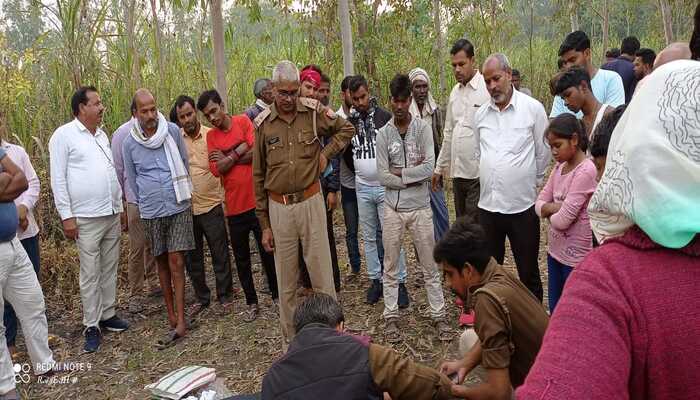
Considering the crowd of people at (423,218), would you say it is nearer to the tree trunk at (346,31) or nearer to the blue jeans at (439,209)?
the blue jeans at (439,209)

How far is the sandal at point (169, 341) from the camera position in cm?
412

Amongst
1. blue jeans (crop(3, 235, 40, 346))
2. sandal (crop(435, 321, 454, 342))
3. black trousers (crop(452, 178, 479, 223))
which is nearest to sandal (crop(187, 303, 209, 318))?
blue jeans (crop(3, 235, 40, 346))

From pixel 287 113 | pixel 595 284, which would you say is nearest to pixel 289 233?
pixel 287 113

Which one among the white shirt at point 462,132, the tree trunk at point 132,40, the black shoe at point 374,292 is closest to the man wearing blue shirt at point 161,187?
the black shoe at point 374,292

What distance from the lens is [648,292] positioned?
756mm

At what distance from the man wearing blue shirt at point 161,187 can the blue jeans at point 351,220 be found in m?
1.40

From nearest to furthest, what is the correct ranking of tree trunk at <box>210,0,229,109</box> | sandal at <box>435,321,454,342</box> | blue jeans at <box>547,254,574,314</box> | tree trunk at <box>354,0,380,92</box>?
1. blue jeans at <box>547,254,574,314</box>
2. sandal at <box>435,321,454,342</box>
3. tree trunk at <box>210,0,229,109</box>
4. tree trunk at <box>354,0,380,92</box>

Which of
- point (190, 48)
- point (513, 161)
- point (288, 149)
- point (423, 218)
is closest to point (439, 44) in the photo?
point (190, 48)

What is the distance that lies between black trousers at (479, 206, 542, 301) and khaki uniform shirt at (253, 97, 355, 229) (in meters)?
1.23

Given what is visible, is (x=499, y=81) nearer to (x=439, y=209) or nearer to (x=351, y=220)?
(x=439, y=209)

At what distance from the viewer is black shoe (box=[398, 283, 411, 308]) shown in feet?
14.0

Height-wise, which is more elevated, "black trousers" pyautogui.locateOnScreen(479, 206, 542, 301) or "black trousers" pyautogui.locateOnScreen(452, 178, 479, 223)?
"black trousers" pyautogui.locateOnScreen(452, 178, 479, 223)

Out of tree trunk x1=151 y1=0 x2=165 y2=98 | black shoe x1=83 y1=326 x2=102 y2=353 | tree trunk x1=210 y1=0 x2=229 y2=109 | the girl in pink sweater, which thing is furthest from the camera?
tree trunk x1=151 y1=0 x2=165 y2=98

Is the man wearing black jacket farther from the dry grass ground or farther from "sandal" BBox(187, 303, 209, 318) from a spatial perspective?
"sandal" BBox(187, 303, 209, 318)
